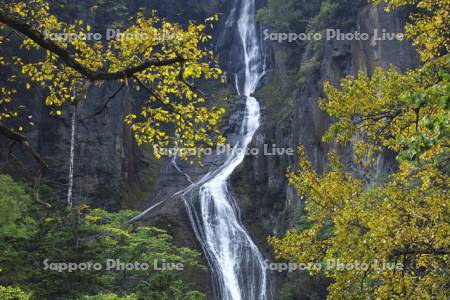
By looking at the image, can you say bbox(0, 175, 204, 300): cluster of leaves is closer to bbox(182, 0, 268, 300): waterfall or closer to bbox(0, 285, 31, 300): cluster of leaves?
bbox(0, 285, 31, 300): cluster of leaves

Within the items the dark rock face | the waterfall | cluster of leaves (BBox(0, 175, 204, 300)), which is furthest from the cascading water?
cluster of leaves (BBox(0, 175, 204, 300))

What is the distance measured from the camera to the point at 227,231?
103ft

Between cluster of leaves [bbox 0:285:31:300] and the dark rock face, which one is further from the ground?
the dark rock face

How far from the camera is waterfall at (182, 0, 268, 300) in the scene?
2847 cm

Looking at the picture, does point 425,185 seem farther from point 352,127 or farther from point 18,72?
point 18,72

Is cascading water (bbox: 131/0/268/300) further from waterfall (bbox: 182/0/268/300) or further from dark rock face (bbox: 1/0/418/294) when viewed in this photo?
dark rock face (bbox: 1/0/418/294)

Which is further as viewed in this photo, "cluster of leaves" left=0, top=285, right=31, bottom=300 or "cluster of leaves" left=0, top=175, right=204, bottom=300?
"cluster of leaves" left=0, top=175, right=204, bottom=300

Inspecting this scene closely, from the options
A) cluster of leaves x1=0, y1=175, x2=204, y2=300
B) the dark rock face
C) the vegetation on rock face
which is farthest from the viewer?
the dark rock face

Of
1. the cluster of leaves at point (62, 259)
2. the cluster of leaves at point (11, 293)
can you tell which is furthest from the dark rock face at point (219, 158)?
the cluster of leaves at point (11, 293)

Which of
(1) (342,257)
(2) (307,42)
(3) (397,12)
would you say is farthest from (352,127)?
(2) (307,42)

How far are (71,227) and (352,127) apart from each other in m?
10.3

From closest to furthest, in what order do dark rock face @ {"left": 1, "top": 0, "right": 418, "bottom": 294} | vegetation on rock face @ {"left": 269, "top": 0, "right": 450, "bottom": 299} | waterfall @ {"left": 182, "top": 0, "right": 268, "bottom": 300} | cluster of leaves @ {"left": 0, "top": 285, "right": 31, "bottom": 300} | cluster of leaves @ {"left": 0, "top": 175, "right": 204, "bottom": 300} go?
vegetation on rock face @ {"left": 269, "top": 0, "right": 450, "bottom": 299}
cluster of leaves @ {"left": 0, "top": 285, "right": 31, "bottom": 300}
cluster of leaves @ {"left": 0, "top": 175, "right": 204, "bottom": 300}
waterfall @ {"left": 182, "top": 0, "right": 268, "bottom": 300}
dark rock face @ {"left": 1, "top": 0, "right": 418, "bottom": 294}

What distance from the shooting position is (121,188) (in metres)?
35.7

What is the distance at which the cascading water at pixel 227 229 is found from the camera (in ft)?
93.5
